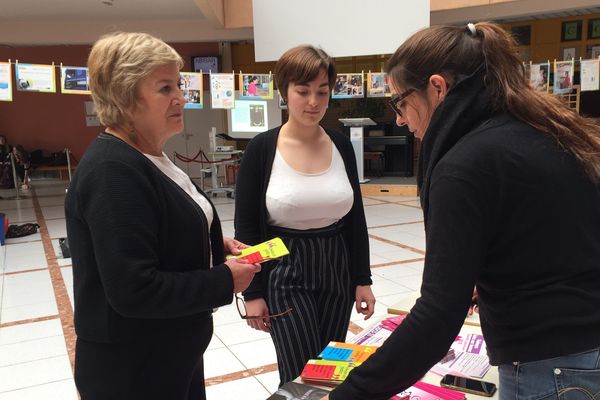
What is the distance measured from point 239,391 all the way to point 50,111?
13239 millimetres

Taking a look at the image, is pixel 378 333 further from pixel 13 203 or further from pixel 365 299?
pixel 13 203

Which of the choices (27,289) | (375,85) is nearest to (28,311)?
(27,289)

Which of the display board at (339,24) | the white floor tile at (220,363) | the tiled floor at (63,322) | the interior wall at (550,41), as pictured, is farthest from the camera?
the interior wall at (550,41)

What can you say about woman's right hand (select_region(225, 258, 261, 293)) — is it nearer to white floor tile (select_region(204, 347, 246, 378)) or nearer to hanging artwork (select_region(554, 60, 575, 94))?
white floor tile (select_region(204, 347, 246, 378))

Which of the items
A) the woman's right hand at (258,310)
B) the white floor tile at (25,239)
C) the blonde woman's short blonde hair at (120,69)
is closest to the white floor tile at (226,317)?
the woman's right hand at (258,310)

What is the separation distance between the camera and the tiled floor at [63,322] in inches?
115

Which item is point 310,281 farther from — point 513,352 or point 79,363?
point 513,352

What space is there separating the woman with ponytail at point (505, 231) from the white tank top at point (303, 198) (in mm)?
846

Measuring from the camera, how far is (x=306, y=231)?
1.83 meters

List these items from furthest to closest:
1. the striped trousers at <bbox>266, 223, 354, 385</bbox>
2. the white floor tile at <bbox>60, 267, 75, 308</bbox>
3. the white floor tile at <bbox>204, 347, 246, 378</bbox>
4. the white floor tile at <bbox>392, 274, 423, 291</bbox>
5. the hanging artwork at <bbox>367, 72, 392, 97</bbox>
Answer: the hanging artwork at <bbox>367, 72, 392, 97</bbox> < the white floor tile at <bbox>60, 267, 75, 308</bbox> < the white floor tile at <bbox>392, 274, 423, 291</bbox> < the white floor tile at <bbox>204, 347, 246, 378</bbox> < the striped trousers at <bbox>266, 223, 354, 385</bbox>

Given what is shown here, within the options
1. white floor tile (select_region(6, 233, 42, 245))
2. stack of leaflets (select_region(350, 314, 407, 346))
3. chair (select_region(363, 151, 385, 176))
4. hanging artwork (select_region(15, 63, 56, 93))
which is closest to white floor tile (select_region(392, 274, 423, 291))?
stack of leaflets (select_region(350, 314, 407, 346))

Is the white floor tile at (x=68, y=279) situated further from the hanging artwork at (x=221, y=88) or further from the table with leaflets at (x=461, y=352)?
the hanging artwork at (x=221, y=88)

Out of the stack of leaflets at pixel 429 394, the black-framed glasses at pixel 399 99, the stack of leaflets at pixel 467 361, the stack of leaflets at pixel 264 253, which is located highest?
the black-framed glasses at pixel 399 99

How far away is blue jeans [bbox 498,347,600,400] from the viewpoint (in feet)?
3.01
